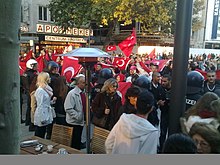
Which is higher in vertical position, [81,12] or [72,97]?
[81,12]

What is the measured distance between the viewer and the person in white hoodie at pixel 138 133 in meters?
3.11

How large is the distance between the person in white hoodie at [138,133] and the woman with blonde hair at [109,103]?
218cm

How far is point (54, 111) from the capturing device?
6.42 m

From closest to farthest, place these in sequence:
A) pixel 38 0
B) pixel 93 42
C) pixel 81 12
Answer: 1. pixel 81 12
2. pixel 38 0
3. pixel 93 42

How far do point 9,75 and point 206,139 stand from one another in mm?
1790

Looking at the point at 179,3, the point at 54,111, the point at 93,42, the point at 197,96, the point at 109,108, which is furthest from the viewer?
the point at 93,42

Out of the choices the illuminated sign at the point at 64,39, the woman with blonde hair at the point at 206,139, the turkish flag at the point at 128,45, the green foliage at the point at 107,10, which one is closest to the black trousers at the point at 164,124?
the woman with blonde hair at the point at 206,139

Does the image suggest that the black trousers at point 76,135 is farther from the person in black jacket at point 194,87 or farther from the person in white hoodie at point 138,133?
the person in white hoodie at point 138,133

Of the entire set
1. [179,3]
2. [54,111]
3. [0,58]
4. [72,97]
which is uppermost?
[179,3]

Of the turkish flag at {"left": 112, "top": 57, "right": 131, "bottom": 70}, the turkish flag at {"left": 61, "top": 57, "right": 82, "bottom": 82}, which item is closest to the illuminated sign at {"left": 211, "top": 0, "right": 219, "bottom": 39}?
the turkish flag at {"left": 112, "top": 57, "right": 131, "bottom": 70}

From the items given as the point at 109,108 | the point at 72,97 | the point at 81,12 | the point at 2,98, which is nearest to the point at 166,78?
the point at 109,108

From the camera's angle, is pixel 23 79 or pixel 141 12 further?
pixel 141 12

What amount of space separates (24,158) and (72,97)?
455cm

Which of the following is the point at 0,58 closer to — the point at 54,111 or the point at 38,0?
the point at 54,111
